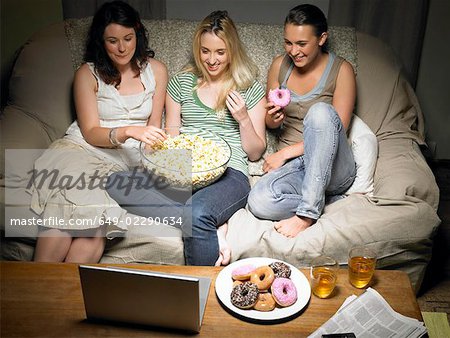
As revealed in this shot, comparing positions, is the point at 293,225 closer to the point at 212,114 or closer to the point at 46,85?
the point at 212,114

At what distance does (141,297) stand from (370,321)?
620 millimetres

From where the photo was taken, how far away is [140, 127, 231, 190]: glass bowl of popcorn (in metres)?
1.92

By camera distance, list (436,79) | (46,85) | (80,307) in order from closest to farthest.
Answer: (80,307) → (46,85) → (436,79)

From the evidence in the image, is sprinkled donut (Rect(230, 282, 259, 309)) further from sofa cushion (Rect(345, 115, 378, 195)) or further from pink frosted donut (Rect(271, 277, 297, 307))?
Answer: sofa cushion (Rect(345, 115, 378, 195))

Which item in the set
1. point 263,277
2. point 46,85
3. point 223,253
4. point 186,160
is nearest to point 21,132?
point 46,85

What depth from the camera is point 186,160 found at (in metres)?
1.96

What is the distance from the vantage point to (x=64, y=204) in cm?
188

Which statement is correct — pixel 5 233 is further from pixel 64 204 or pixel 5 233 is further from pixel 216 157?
pixel 216 157

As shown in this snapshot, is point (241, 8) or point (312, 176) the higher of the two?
point (241, 8)

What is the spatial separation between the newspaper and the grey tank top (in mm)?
934

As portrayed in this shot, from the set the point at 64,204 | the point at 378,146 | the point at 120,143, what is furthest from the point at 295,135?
the point at 64,204

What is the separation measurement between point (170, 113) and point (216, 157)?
38 cm

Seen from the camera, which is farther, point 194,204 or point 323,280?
point 194,204

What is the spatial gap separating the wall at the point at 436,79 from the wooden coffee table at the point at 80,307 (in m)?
1.86
